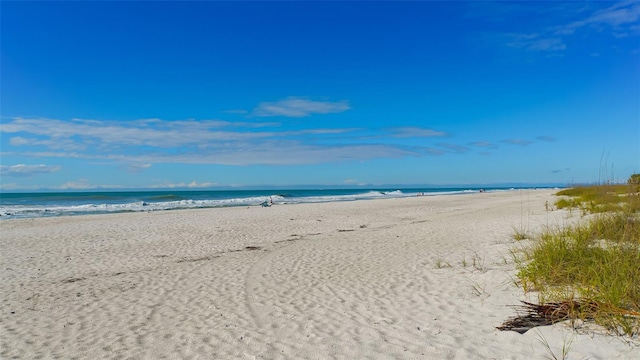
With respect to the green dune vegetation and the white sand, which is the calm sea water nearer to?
the white sand

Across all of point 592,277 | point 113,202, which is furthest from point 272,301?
point 113,202

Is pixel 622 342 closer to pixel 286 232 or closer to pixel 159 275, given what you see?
pixel 159 275

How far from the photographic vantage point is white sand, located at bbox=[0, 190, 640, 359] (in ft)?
15.6

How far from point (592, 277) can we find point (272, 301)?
4.97 metres

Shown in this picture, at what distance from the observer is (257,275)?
8.89 metres

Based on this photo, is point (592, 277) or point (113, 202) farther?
point (113, 202)

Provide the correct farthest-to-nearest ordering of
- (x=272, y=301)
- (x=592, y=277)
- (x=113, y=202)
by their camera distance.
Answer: (x=113, y=202)
(x=272, y=301)
(x=592, y=277)

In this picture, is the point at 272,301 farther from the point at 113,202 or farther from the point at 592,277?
the point at 113,202

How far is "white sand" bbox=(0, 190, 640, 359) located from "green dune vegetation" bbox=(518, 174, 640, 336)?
307 millimetres

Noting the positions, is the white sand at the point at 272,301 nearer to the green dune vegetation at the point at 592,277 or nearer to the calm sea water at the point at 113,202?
the green dune vegetation at the point at 592,277

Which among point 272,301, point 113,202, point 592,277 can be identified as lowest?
point 272,301

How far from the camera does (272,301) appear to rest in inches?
270

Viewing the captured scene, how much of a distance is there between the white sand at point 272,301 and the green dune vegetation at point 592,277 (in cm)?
31

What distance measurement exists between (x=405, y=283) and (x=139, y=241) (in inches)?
420
